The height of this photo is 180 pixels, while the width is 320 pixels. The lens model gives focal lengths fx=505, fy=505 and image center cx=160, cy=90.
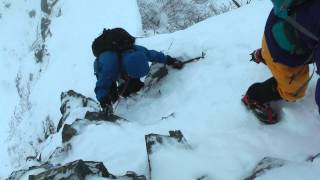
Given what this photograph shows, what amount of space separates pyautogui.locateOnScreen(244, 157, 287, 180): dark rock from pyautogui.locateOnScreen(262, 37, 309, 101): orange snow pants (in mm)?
410

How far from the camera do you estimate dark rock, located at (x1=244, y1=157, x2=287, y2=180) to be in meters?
2.64

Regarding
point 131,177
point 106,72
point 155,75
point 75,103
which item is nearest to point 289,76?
point 131,177

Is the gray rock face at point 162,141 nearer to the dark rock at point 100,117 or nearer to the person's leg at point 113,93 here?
the dark rock at point 100,117

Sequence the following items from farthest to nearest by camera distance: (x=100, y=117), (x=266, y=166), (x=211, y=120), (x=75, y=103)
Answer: (x=75, y=103), (x=100, y=117), (x=211, y=120), (x=266, y=166)

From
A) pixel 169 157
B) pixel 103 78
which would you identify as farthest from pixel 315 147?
pixel 103 78

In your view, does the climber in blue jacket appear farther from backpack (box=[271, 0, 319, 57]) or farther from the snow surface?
backpack (box=[271, 0, 319, 57])

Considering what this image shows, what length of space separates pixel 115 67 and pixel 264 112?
149cm

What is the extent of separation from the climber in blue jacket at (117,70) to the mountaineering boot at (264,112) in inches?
50.9

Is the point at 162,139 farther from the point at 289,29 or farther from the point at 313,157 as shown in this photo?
the point at 289,29

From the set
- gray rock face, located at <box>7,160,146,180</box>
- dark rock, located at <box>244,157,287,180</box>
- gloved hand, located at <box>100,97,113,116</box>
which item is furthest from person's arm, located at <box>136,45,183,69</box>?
dark rock, located at <box>244,157,287,180</box>

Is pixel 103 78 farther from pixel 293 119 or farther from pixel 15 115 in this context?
pixel 15 115

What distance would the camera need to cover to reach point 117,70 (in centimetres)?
429

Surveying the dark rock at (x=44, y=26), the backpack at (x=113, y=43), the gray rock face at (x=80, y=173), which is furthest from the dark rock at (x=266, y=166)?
the dark rock at (x=44, y=26)

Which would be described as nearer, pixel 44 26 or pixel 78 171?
pixel 78 171
